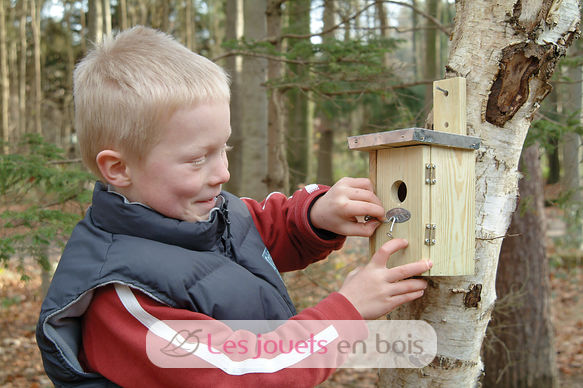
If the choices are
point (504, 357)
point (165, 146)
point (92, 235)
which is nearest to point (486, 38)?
point (165, 146)

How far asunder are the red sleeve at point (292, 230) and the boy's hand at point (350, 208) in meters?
0.08

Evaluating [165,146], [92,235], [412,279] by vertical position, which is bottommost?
[412,279]

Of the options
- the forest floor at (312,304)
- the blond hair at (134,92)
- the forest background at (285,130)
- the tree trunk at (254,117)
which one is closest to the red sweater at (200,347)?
the blond hair at (134,92)

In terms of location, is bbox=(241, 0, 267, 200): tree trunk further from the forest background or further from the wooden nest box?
the wooden nest box

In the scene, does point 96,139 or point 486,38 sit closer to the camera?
point 96,139

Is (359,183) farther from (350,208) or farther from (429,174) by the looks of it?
(429,174)

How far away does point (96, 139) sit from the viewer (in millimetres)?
1501

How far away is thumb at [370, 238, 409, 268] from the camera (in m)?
1.55

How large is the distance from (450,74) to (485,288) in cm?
78

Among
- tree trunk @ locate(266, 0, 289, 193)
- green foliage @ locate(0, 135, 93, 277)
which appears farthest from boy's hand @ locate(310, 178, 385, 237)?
tree trunk @ locate(266, 0, 289, 193)

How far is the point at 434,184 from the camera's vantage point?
5.27 feet

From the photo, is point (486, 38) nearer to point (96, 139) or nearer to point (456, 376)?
point (456, 376)

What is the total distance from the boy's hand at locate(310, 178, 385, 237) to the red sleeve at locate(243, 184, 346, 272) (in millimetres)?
82

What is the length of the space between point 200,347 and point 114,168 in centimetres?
59
